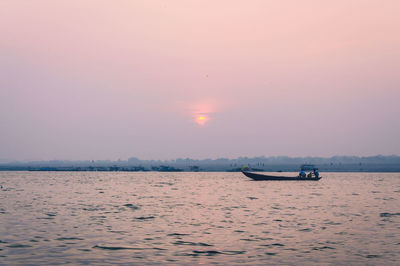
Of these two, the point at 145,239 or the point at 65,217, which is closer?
the point at 145,239

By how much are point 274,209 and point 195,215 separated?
31.9 ft

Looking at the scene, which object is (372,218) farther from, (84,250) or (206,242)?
(84,250)

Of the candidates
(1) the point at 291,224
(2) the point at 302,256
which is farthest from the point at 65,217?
(2) the point at 302,256

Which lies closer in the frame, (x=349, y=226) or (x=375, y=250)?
(x=375, y=250)

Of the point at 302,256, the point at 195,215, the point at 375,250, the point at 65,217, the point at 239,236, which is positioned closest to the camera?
Answer: the point at 302,256

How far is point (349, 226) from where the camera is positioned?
109ft

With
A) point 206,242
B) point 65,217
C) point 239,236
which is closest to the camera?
point 206,242

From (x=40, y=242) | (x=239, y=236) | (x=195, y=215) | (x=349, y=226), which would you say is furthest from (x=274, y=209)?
(x=40, y=242)

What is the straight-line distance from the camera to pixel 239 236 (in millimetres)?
27766

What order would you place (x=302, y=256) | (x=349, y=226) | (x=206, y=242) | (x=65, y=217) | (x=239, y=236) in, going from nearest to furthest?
(x=302, y=256) < (x=206, y=242) < (x=239, y=236) < (x=349, y=226) < (x=65, y=217)

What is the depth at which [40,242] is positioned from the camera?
25.0m

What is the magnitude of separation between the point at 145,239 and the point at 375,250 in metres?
12.4

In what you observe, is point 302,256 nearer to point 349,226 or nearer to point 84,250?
point 84,250

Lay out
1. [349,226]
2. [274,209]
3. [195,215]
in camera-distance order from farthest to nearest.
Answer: [274,209], [195,215], [349,226]
